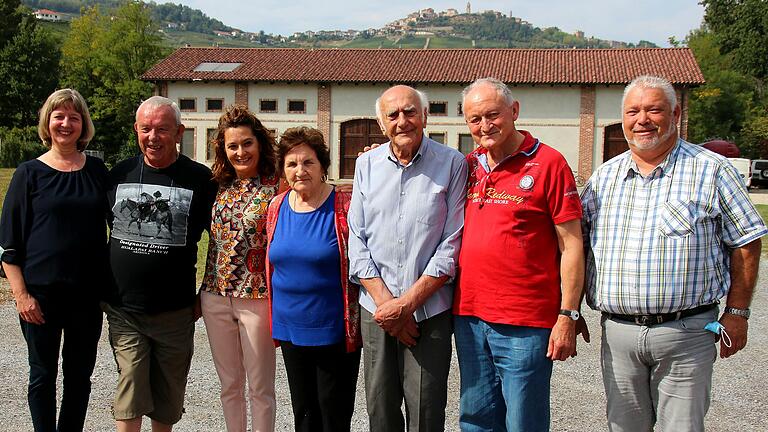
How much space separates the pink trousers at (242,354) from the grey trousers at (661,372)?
1.78m

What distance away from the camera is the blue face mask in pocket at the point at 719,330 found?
3067 mm

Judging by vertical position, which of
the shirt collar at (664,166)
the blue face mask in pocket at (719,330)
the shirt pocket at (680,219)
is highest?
the shirt collar at (664,166)

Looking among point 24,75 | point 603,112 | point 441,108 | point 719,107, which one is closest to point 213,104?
point 441,108

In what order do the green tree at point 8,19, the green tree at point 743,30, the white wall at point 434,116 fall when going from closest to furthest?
1. the white wall at point 434,116
2. the green tree at point 743,30
3. the green tree at point 8,19

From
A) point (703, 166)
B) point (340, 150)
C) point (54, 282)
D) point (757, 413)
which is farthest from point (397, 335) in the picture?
point (340, 150)

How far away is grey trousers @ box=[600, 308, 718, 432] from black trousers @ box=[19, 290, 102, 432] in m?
2.73

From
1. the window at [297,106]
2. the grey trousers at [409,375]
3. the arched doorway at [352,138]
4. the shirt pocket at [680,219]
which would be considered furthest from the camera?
the window at [297,106]

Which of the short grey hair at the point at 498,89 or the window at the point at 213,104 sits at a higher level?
the window at the point at 213,104

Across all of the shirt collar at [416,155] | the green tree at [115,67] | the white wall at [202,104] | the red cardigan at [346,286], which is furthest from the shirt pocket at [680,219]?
the green tree at [115,67]

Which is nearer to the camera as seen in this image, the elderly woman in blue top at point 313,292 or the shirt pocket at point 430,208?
the shirt pocket at point 430,208

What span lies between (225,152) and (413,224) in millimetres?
1201

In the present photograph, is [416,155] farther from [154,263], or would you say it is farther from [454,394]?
[454,394]

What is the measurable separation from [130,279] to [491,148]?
2.01m

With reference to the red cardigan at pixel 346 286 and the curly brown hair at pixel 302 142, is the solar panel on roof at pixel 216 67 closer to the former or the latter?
the curly brown hair at pixel 302 142
